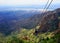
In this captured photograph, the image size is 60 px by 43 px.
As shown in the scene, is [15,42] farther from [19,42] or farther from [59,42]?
[59,42]

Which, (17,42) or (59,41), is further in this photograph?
(17,42)

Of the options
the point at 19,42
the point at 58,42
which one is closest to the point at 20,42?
the point at 19,42

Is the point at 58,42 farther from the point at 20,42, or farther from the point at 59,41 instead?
the point at 20,42

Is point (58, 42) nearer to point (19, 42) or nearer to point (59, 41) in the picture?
point (59, 41)

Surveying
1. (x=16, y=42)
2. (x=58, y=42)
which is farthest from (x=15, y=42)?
(x=58, y=42)

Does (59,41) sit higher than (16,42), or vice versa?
(59,41)

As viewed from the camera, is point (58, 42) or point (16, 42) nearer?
point (58, 42)

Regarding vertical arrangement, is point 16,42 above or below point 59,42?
below
